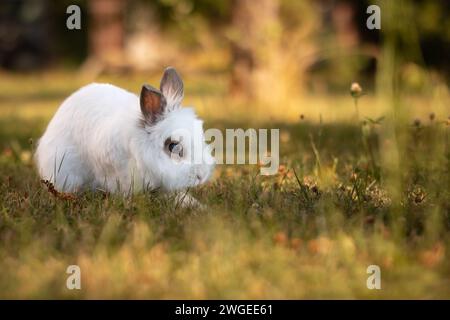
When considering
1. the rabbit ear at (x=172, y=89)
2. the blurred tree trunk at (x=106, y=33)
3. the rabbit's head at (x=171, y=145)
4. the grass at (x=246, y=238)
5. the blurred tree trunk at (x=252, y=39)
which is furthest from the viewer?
the blurred tree trunk at (x=106, y=33)

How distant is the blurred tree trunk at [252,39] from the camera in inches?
319

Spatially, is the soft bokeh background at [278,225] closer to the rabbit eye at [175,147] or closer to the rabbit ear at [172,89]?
the rabbit eye at [175,147]

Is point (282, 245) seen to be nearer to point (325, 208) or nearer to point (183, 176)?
point (325, 208)

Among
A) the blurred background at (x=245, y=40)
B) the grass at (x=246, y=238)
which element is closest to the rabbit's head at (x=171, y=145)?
the grass at (x=246, y=238)

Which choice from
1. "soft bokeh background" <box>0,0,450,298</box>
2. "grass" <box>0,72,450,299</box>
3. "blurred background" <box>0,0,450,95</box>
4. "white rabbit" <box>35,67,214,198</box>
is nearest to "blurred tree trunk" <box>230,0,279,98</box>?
"blurred background" <box>0,0,450,95</box>

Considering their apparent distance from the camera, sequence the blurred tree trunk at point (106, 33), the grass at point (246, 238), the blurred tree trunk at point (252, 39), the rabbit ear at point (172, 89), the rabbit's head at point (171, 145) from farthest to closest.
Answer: the blurred tree trunk at point (106, 33), the blurred tree trunk at point (252, 39), the rabbit ear at point (172, 89), the rabbit's head at point (171, 145), the grass at point (246, 238)

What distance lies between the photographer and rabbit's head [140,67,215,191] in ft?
10.9

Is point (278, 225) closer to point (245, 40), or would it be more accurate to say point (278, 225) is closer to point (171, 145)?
point (171, 145)

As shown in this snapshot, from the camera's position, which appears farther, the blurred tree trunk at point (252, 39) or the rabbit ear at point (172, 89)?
the blurred tree trunk at point (252, 39)

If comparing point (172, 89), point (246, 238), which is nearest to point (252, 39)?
point (172, 89)

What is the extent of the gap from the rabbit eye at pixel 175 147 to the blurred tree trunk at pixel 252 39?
15.9ft

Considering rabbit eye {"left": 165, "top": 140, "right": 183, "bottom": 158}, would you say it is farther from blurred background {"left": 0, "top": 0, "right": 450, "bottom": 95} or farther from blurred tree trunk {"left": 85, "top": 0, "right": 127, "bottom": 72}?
blurred tree trunk {"left": 85, "top": 0, "right": 127, "bottom": 72}
